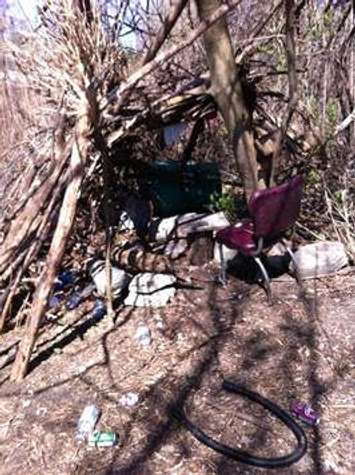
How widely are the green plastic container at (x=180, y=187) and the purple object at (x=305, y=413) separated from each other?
259cm

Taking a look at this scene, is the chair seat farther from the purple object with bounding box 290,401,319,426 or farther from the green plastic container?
the purple object with bounding box 290,401,319,426

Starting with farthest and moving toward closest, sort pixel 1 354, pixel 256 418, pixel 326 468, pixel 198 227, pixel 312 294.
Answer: pixel 198 227 < pixel 312 294 < pixel 1 354 < pixel 256 418 < pixel 326 468

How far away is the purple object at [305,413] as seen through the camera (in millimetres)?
2463

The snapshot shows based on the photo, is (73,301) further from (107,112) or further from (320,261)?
(320,261)

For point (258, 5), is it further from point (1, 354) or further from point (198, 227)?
point (1, 354)

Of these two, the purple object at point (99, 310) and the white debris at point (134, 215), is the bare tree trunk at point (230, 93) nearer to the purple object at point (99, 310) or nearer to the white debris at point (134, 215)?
the white debris at point (134, 215)

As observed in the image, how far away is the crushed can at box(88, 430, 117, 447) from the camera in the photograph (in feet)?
7.95

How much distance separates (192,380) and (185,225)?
5.88 feet

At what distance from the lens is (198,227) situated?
425cm

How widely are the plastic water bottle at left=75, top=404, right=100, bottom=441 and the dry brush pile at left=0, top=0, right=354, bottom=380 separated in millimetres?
632

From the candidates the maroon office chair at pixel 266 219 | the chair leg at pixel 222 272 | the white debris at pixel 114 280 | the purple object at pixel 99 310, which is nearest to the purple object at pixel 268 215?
the maroon office chair at pixel 266 219

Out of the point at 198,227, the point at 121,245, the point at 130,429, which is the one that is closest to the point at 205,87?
the point at 198,227

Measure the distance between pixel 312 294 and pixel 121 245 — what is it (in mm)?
1828

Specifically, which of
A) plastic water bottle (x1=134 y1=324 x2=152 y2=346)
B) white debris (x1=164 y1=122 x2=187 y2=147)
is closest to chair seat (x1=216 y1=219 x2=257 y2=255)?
plastic water bottle (x1=134 y1=324 x2=152 y2=346)
